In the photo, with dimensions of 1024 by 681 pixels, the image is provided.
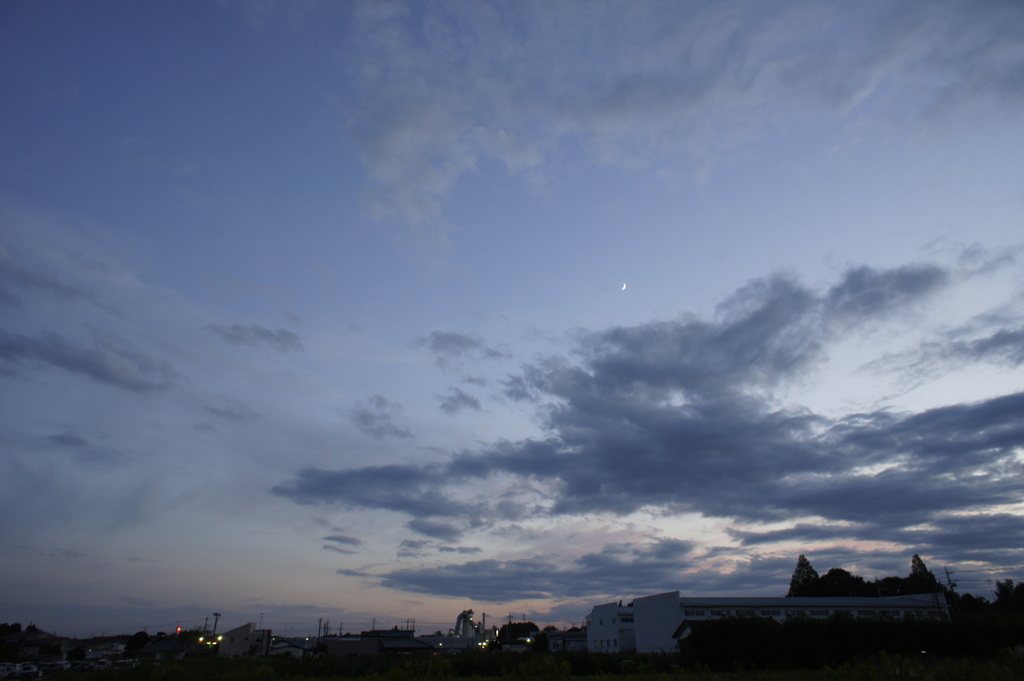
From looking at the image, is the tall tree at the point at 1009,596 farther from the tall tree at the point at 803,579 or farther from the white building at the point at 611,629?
the white building at the point at 611,629

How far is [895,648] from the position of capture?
40.9m

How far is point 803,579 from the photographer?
119188 mm

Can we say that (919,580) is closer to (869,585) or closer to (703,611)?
(869,585)

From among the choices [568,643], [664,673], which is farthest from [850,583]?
[664,673]

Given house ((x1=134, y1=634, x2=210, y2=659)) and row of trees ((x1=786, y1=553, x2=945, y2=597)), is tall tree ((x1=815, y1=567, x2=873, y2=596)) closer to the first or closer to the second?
row of trees ((x1=786, y1=553, x2=945, y2=597))

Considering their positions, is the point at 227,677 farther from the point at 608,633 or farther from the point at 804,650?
the point at 608,633

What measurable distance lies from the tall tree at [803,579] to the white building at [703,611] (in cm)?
4061

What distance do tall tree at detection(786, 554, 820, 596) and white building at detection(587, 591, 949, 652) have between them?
40.6 meters

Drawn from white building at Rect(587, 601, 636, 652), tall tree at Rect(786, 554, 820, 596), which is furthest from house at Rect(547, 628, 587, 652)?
tall tree at Rect(786, 554, 820, 596)

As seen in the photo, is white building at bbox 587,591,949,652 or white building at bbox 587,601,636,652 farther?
white building at bbox 587,601,636,652

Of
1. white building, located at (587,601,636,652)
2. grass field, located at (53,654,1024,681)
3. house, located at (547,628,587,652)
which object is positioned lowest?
house, located at (547,628,587,652)

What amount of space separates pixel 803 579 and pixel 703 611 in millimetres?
72501

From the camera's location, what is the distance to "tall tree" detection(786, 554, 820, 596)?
385 ft

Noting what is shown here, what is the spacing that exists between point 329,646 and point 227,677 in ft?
232
